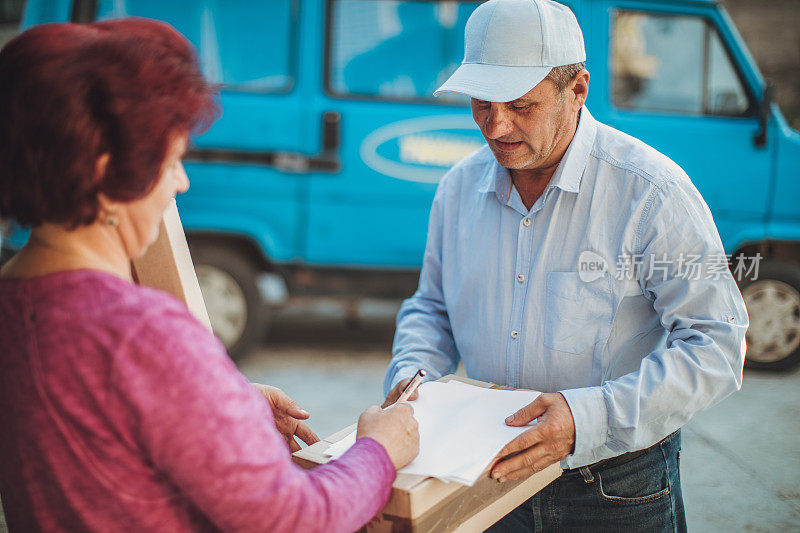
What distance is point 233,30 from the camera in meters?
4.41

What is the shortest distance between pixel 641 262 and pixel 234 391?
984 mm

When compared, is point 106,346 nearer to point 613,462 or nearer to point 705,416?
point 613,462

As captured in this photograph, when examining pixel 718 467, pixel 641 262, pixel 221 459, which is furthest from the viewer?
pixel 718 467

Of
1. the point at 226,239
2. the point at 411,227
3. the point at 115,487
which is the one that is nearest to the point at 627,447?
the point at 115,487

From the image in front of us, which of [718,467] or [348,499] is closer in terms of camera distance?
[348,499]

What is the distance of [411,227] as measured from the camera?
4.68m

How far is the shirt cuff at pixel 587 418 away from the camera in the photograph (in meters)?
1.39

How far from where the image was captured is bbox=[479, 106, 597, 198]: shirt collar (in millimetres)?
Result: 1640

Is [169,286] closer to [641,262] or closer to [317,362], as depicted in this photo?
[641,262]

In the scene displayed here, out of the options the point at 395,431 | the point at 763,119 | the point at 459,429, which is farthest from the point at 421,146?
the point at 395,431

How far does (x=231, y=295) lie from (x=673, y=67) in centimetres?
321

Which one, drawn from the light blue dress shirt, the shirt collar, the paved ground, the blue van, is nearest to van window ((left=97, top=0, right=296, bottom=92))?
the blue van

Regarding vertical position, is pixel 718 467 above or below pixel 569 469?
below

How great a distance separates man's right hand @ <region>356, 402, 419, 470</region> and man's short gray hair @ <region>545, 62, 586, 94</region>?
2.70 feet
